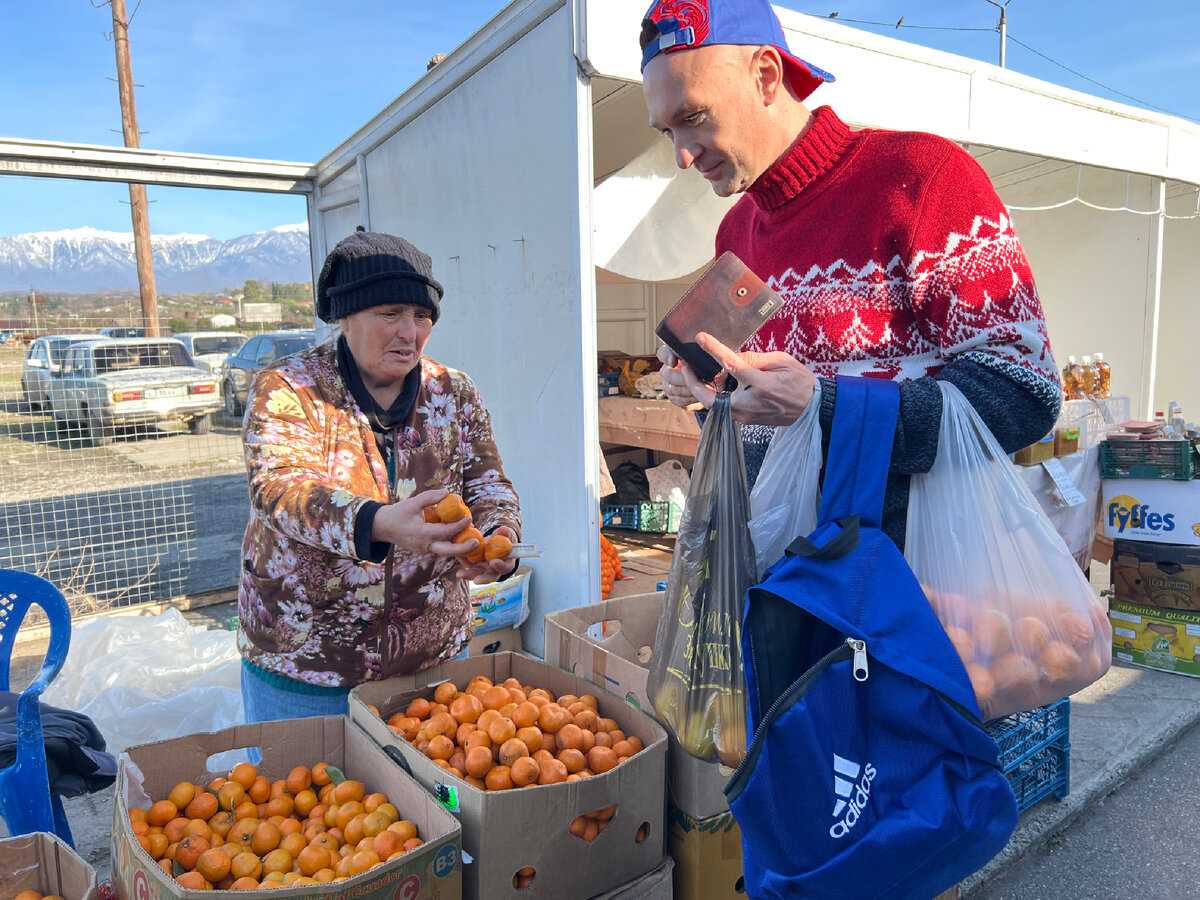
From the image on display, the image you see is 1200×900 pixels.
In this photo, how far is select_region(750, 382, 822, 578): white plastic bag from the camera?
1.21 m

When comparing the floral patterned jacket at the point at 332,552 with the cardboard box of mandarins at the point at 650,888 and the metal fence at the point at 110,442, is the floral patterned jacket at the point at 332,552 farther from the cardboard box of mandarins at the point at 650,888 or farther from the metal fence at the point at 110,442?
the metal fence at the point at 110,442

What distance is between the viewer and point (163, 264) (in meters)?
5.91

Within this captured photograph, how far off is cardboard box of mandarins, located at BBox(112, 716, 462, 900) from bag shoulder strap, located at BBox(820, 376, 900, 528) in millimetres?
940

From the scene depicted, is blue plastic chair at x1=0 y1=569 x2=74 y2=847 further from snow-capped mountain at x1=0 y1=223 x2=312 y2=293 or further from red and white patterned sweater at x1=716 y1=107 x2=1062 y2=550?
snow-capped mountain at x1=0 y1=223 x2=312 y2=293

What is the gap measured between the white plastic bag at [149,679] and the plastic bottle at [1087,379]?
537cm

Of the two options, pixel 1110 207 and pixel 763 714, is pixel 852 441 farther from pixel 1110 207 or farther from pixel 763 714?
pixel 1110 207

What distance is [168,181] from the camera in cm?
484

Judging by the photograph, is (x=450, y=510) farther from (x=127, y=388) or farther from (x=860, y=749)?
(x=127, y=388)

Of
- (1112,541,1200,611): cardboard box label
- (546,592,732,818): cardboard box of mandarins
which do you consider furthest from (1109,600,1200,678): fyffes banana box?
(546,592,732,818): cardboard box of mandarins

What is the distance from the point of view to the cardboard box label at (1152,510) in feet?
13.5

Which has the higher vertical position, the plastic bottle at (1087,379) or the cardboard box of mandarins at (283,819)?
the plastic bottle at (1087,379)

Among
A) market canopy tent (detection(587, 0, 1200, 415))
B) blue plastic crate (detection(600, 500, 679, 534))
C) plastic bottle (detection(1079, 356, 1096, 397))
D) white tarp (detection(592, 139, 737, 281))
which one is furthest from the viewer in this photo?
blue plastic crate (detection(600, 500, 679, 534))

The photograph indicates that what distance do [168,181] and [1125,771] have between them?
574cm

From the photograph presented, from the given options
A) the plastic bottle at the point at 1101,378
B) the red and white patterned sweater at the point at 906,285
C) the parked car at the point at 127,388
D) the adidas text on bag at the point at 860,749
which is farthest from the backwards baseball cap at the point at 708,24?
the plastic bottle at the point at 1101,378
